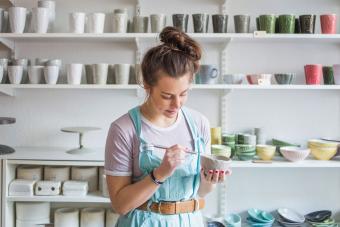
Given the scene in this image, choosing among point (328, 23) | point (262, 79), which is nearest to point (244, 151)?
point (262, 79)

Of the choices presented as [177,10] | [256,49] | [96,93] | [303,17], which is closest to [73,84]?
[96,93]

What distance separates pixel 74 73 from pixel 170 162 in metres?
1.26

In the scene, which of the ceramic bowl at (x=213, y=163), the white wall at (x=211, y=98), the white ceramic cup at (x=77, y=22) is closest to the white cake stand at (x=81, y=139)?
the white wall at (x=211, y=98)

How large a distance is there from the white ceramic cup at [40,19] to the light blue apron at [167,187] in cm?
117

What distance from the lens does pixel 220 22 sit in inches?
86.8

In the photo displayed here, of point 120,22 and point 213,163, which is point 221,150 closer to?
point 120,22

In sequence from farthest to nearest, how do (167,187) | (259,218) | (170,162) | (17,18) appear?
→ 1. (259,218)
2. (17,18)
3. (167,187)
4. (170,162)

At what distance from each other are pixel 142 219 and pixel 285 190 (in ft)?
5.12

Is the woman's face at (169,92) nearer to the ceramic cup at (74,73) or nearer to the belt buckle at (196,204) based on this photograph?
the belt buckle at (196,204)

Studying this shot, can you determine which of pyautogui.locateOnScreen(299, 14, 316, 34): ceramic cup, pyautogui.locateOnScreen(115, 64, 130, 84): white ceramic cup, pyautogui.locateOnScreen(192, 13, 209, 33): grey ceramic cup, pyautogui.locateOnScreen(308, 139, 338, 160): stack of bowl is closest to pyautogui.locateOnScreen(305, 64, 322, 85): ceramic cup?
pyautogui.locateOnScreen(299, 14, 316, 34): ceramic cup

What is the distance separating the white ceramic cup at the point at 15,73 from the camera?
86.2 inches

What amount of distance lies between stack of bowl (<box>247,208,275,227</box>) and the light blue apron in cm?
123

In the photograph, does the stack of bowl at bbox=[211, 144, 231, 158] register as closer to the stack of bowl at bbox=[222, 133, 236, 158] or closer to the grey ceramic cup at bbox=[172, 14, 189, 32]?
the stack of bowl at bbox=[222, 133, 236, 158]

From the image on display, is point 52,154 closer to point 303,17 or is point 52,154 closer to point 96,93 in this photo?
point 96,93
